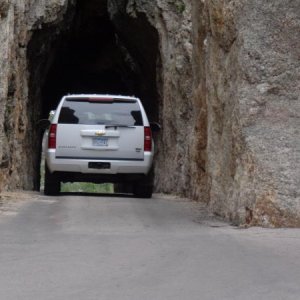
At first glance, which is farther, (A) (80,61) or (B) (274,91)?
(A) (80,61)

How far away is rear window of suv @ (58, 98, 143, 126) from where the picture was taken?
1623 cm

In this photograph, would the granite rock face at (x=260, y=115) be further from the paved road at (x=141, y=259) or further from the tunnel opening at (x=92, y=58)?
the tunnel opening at (x=92, y=58)

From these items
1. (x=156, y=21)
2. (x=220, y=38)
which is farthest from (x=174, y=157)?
(x=220, y=38)

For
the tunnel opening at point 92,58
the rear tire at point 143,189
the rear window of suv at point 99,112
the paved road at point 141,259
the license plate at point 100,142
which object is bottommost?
the rear tire at point 143,189

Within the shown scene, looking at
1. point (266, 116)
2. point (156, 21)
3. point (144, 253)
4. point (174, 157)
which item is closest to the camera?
point (144, 253)

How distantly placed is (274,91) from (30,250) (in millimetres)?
4463

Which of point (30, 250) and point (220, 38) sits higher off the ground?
Answer: point (220, 38)

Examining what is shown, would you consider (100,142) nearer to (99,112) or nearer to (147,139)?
(99,112)

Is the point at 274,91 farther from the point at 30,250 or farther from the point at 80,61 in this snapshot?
the point at 80,61

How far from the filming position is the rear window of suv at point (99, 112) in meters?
16.2

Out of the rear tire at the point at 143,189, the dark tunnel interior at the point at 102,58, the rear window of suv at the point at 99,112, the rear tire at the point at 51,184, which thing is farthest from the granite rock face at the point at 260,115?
the dark tunnel interior at the point at 102,58

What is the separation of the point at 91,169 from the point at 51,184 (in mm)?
1146

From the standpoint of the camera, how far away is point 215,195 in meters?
12.3

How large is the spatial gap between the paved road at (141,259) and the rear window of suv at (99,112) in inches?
197
